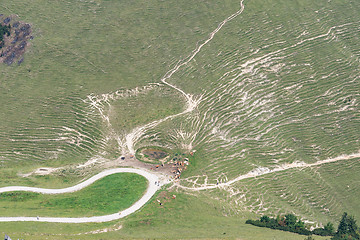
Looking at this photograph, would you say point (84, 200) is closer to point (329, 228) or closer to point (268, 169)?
point (268, 169)

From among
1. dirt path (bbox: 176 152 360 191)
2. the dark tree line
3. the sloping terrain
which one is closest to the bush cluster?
the dark tree line

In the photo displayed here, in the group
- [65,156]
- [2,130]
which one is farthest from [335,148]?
[2,130]

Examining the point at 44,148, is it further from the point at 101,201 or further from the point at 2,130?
the point at 101,201

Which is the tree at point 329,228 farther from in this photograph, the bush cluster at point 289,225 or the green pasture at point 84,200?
the green pasture at point 84,200

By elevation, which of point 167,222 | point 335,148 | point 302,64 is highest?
point 302,64

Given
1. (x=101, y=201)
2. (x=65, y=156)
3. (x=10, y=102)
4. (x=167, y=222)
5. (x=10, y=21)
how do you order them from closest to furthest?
(x=167, y=222) < (x=101, y=201) < (x=65, y=156) < (x=10, y=102) < (x=10, y=21)

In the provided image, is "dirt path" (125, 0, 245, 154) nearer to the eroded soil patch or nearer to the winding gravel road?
the eroded soil patch

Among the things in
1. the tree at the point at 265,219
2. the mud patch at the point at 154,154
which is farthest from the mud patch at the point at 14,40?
the tree at the point at 265,219

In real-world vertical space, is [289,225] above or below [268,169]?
below

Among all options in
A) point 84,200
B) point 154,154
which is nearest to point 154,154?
point 154,154
